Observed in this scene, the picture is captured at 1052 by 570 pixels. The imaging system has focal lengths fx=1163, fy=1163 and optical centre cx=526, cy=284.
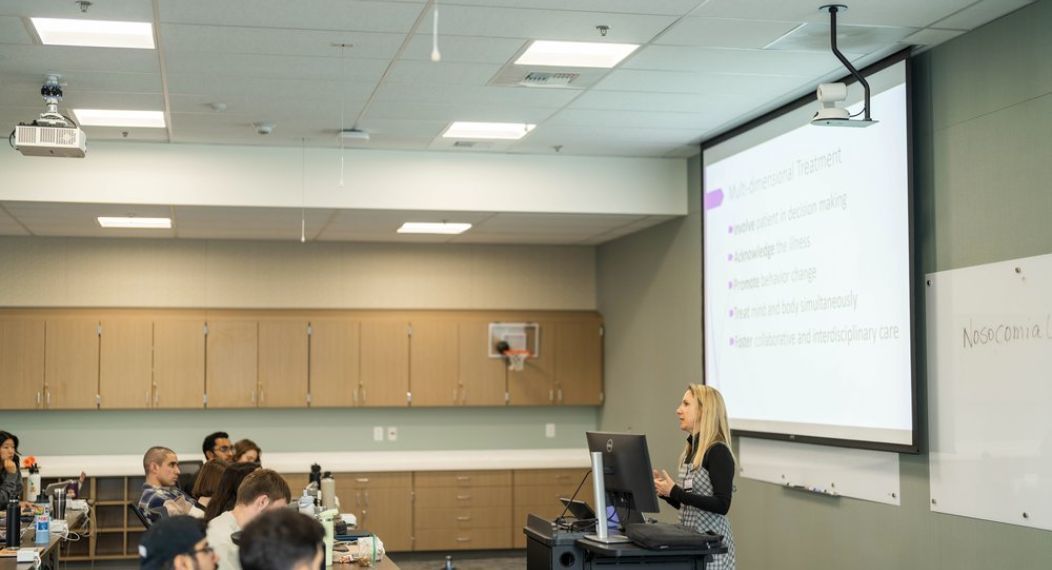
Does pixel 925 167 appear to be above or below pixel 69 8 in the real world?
below

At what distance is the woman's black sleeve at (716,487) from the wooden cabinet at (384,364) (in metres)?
5.71

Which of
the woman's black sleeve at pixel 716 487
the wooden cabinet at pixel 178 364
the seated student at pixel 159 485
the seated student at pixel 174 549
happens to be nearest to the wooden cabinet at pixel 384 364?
the wooden cabinet at pixel 178 364

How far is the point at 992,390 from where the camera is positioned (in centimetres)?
562

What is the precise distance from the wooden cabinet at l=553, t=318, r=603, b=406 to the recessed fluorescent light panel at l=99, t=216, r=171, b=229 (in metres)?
3.99

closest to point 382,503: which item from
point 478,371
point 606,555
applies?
point 478,371

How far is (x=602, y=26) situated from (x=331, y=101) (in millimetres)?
2289

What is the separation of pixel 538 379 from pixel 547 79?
17.6ft

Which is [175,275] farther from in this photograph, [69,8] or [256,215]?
[69,8]

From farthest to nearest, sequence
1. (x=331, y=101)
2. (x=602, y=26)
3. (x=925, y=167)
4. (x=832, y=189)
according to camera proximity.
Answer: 1. (x=331, y=101)
2. (x=832, y=189)
3. (x=925, y=167)
4. (x=602, y=26)

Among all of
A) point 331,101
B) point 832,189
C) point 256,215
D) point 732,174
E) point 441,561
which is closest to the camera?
point 832,189

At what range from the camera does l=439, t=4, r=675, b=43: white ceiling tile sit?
5586 mm

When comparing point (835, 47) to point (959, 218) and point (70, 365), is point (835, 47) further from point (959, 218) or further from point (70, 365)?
point (70, 365)

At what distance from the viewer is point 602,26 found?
5809mm

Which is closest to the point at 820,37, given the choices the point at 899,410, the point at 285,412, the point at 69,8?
the point at 899,410
